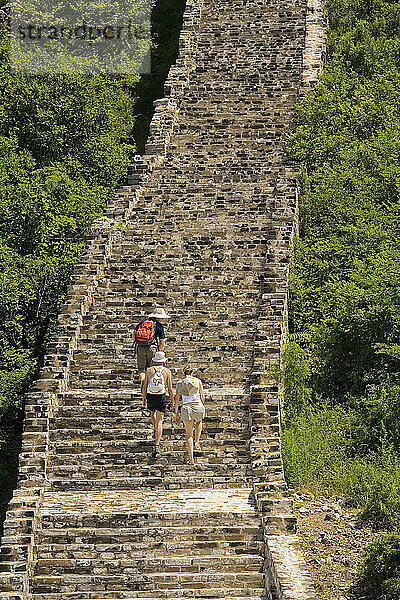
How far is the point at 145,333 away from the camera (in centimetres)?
1407

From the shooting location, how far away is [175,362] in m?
15.4

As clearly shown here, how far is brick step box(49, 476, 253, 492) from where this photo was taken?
1291cm

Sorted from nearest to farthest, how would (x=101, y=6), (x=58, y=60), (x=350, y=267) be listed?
(x=350, y=267) → (x=58, y=60) → (x=101, y=6)

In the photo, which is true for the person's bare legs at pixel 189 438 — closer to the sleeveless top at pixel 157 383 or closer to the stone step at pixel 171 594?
the sleeveless top at pixel 157 383

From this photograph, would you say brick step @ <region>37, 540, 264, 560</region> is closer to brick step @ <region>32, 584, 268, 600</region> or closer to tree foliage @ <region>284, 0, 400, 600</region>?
brick step @ <region>32, 584, 268, 600</region>

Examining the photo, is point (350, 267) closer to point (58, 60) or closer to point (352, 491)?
point (352, 491)

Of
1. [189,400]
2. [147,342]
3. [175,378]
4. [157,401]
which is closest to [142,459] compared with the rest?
[157,401]

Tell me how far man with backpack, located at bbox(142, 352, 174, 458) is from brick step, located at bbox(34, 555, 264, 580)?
1824 millimetres

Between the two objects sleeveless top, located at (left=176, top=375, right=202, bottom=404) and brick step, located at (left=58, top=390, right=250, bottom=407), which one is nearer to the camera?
sleeveless top, located at (left=176, top=375, right=202, bottom=404)

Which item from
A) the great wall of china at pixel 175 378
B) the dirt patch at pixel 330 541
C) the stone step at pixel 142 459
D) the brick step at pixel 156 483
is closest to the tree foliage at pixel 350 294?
the dirt patch at pixel 330 541

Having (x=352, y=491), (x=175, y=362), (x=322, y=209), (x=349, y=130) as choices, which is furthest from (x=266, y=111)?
(x=352, y=491)

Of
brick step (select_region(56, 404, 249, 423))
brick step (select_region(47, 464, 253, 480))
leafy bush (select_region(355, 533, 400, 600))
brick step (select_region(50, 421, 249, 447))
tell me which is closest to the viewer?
leafy bush (select_region(355, 533, 400, 600))

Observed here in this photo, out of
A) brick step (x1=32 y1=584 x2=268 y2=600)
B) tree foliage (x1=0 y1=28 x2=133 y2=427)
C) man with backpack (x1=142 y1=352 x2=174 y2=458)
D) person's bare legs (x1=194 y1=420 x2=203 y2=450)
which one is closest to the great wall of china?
brick step (x1=32 y1=584 x2=268 y2=600)

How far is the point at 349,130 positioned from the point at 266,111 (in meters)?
2.68
